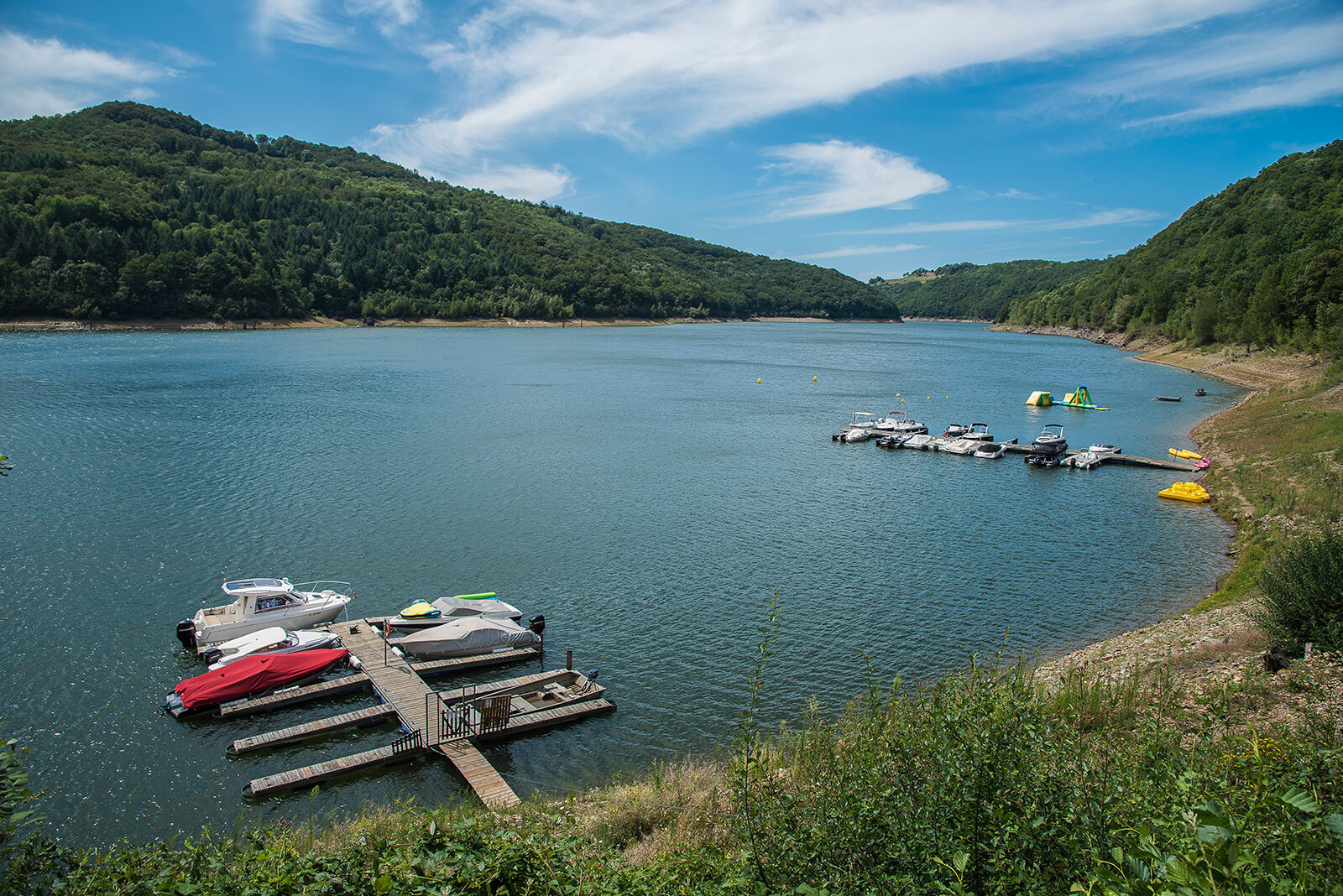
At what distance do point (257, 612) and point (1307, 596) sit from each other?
91.1 feet

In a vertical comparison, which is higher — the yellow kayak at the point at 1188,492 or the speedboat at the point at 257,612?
the yellow kayak at the point at 1188,492

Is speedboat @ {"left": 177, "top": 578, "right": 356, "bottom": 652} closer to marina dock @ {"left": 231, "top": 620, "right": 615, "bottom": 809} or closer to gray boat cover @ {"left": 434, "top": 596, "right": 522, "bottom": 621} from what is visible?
marina dock @ {"left": 231, "top": 620, "right": 615, "bottom": 809}

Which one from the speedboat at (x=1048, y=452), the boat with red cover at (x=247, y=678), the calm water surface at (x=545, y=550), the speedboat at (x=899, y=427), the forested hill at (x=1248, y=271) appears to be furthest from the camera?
the forested hill at (x=1248, y=271)

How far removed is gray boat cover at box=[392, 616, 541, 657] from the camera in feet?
74.6

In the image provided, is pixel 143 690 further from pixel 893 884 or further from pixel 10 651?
pixel 893 884

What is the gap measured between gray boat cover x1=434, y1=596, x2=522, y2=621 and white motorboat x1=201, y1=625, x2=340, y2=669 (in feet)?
10.6

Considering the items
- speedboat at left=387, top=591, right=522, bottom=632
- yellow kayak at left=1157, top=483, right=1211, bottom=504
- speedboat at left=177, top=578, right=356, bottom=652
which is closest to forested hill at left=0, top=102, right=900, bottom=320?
speedboat at left=177, top=578, right=356, bottom=652

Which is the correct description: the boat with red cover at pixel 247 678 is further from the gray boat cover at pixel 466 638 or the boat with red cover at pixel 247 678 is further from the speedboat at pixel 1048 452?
the speedboat at pixel 1048 452

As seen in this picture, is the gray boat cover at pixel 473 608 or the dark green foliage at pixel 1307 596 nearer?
the dark green foliage at pixel 1307 596

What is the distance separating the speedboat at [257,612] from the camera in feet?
74.2

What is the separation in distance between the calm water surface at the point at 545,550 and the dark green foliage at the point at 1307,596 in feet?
23.9

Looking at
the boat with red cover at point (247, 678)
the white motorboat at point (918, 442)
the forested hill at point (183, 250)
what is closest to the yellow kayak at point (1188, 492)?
the white motorboat at point (918, 442)

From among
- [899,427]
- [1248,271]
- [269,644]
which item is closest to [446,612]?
[269,644]

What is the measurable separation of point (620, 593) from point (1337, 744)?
2139cm
